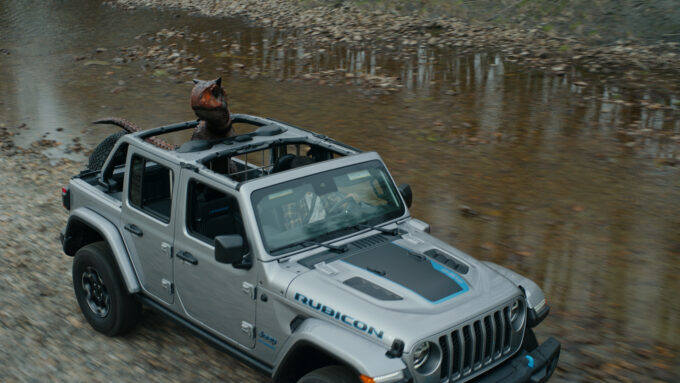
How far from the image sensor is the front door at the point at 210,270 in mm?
4781

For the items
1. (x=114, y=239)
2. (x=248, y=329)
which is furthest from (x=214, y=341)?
(x=114, y=239)

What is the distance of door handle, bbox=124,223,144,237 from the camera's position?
5.54 metres

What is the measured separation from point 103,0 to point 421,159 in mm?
23624

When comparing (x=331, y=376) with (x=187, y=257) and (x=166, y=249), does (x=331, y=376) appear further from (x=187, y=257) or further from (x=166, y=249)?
(x=166, y=249)

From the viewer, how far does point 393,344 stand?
396 centimetres

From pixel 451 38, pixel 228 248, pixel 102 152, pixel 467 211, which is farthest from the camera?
pixel 451 38

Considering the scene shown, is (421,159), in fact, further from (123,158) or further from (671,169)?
(123,158)

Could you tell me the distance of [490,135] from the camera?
1130cm

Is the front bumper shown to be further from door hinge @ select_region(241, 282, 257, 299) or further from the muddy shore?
the muddy shore

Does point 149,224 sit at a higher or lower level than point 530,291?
higher

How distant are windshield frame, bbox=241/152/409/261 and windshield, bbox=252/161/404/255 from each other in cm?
1

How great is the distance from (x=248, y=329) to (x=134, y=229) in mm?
1509

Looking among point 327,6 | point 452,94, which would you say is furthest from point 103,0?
point 452,94

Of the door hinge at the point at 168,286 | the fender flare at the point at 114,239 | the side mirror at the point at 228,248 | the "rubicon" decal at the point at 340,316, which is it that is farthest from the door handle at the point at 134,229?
the "rubicon" decal at the point at 340,316
